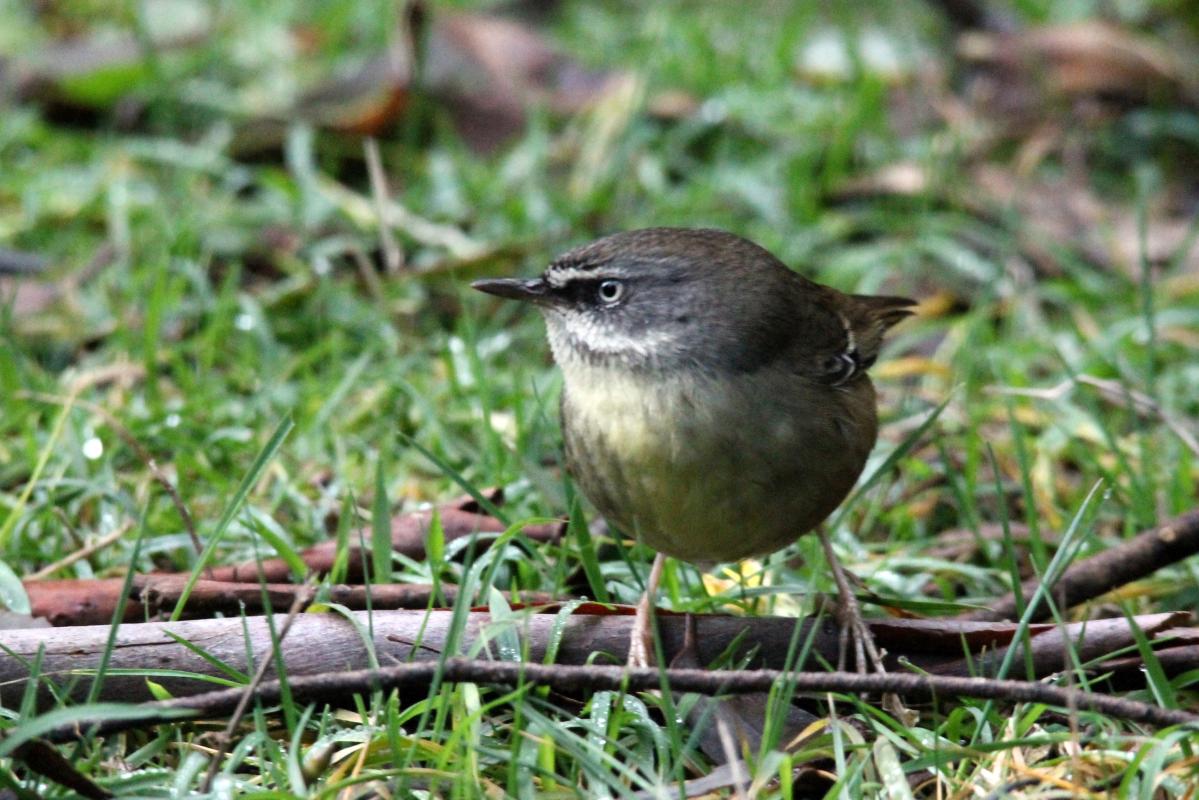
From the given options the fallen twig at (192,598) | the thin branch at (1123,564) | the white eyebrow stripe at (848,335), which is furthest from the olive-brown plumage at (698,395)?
the thin branch at (1123,564)

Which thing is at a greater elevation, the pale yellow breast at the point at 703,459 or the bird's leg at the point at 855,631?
the pale yellow breast at the point at 703,459

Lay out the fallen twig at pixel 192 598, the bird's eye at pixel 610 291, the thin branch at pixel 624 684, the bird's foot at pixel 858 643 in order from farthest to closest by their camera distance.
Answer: the bird's eye at pixel 610 291 → the fallen twig at pixel 192 598 → the bird's foot at pixel 858 643 → the thin branch at pixel 624 684

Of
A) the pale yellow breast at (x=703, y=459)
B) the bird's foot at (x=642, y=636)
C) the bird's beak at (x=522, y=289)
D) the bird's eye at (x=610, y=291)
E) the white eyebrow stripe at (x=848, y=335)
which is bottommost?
the bird's foot at (x=642, y=636)

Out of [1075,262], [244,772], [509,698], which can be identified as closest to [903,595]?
[509,698]

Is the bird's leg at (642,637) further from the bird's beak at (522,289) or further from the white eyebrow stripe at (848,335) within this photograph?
the white eyebrow stripe at (848,335)

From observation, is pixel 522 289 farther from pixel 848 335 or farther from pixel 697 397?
pixel 848 335

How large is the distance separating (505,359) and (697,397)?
2.11 meters

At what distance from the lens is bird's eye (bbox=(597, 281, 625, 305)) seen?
4176 millimetres

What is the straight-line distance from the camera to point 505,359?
594 cm

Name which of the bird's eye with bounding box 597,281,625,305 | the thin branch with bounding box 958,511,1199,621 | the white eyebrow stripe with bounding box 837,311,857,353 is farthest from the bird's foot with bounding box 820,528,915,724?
the bird's eye with bounding box 597,281,625,305

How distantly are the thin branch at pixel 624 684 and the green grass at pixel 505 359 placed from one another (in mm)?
76

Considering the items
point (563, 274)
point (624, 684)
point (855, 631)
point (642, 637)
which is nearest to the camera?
point (624, 684)

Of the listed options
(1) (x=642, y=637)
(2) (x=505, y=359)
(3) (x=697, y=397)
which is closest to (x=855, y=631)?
(1) (x=642, y=637)

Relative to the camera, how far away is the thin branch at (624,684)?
315cm
